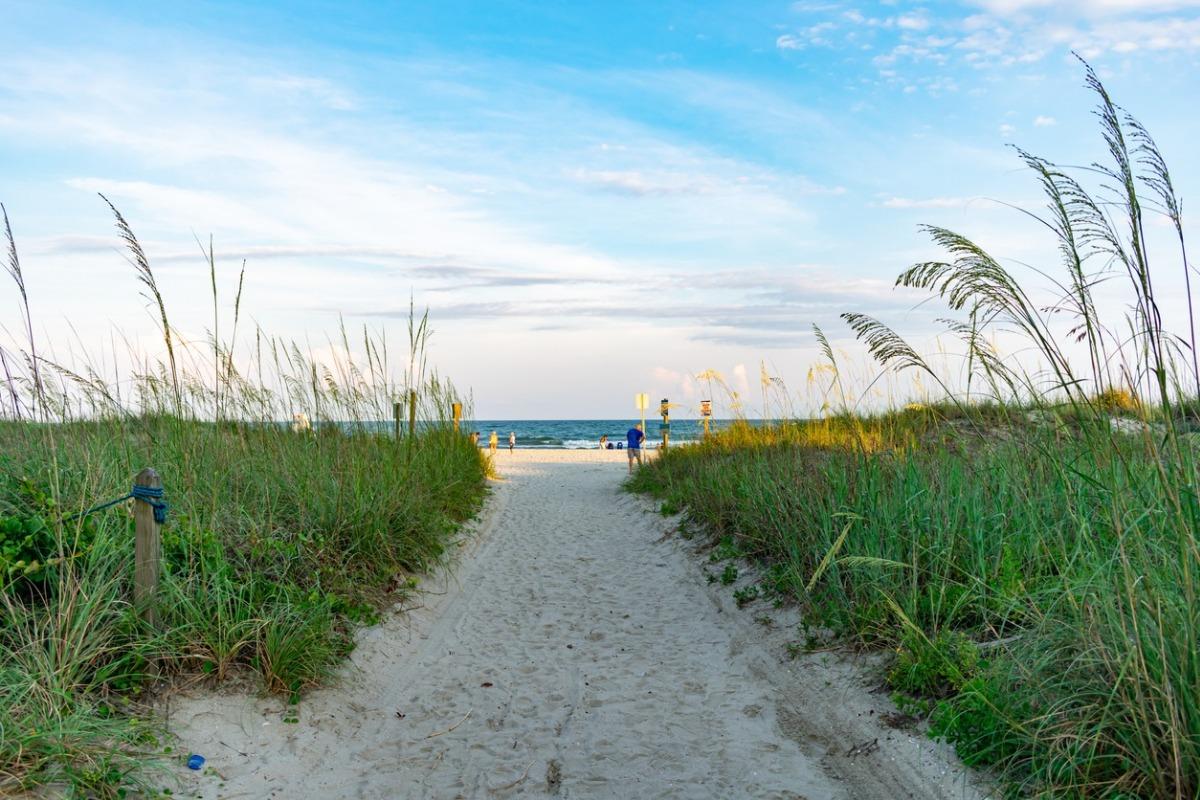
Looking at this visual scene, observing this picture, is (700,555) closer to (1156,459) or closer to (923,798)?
(923,798)

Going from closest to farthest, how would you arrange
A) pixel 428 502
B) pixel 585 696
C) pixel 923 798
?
1. pixel 923 798
2. pixel 585 696
3. pixel 428 502

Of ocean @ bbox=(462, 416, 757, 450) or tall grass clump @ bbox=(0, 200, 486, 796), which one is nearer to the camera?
tall grass clump @ bbox=(0, 200, 486, 796)

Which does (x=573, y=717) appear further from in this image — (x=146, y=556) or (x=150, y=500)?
(x=150, y=500)

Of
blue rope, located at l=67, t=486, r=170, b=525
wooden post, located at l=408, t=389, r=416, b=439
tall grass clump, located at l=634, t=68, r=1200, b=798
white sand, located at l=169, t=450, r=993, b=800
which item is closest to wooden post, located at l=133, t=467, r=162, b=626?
blue rope, located at l=67, t=486, r=170, b=525

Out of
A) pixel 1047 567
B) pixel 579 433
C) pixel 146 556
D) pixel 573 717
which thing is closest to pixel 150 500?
pixel 146 556

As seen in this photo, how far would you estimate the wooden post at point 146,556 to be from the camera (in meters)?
4.45

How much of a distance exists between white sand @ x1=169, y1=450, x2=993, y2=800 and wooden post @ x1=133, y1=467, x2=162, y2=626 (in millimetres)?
565

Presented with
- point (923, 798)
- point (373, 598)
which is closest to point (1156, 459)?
point (923, 798)

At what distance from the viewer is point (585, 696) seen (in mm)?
5535

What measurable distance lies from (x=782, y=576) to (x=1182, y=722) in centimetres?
384

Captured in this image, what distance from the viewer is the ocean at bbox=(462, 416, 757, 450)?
1614cm

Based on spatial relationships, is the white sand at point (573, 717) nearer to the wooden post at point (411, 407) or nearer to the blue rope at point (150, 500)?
the blue rope at point (150, 500)

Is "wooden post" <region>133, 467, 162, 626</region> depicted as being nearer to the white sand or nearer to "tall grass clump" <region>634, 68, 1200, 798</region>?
the white sand

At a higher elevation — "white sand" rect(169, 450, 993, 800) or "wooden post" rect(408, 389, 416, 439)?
"wooden post" rect(408, 389, 416, 439)
